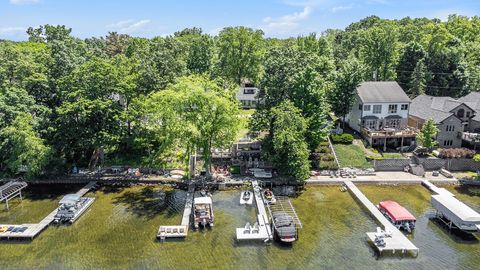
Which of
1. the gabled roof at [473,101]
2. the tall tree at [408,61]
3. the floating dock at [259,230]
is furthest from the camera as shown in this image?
the tall tree at [408,61]

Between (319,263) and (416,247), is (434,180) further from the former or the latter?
(319,263)

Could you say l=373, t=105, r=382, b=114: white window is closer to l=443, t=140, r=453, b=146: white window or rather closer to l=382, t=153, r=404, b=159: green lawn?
l=382, t=153, r=404, b=159: green lawn

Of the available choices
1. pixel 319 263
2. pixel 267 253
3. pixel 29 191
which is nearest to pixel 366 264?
pixel 319 263

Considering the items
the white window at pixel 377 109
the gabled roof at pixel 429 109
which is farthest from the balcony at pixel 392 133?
the gabled roof at pixel 429 109

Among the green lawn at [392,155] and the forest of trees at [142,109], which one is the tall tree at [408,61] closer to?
the forest of trees at [142,109]

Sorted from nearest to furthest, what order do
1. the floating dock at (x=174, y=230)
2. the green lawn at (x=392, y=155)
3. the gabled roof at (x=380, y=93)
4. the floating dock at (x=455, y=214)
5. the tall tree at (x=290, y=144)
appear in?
the floating dock at (x=174, y=230), the floating dock at (x=455, y=214), the tall tree at (x=290, y=144), the green lawn at (x=392, y=155), the gabled roof at (x=380, y=93)

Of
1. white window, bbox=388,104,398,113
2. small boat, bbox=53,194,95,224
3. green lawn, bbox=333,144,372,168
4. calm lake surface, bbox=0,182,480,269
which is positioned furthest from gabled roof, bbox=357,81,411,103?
small boat, bbox=53,194,95,224
